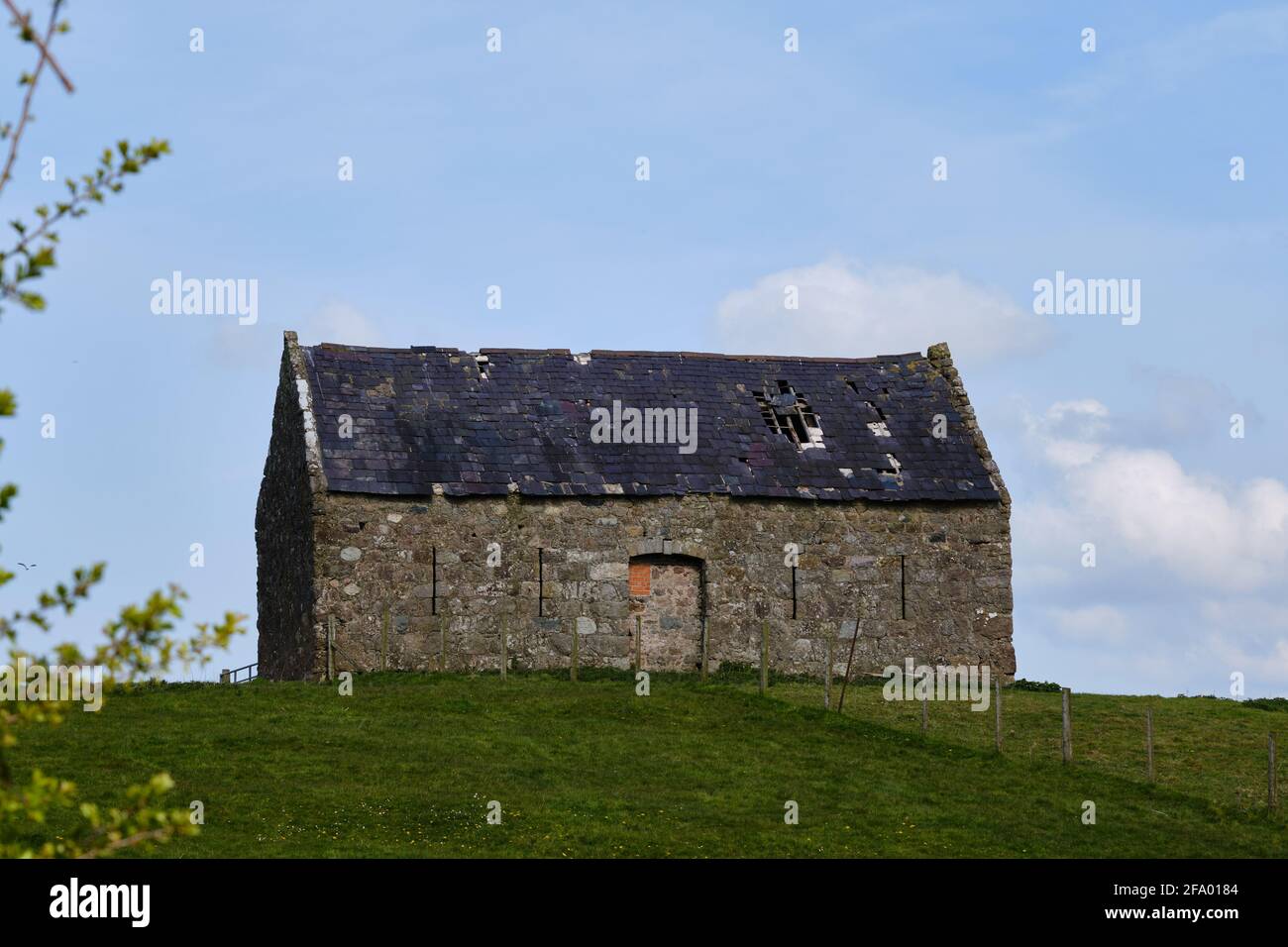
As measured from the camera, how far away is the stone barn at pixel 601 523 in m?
33.2

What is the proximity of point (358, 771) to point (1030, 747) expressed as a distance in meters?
10.8

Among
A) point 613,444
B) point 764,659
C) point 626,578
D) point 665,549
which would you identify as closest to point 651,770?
point 764,659

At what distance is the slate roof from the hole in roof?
153mm

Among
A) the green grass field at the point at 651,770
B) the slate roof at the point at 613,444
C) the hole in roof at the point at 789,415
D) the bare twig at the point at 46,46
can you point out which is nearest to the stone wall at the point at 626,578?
the slate roof at the point at 613,444

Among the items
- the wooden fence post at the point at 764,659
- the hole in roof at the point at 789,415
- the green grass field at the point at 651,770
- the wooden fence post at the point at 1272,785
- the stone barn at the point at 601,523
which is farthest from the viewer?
the hole in roof at the point at 789,415

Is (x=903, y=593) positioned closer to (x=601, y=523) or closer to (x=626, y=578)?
(x=626, y=578)

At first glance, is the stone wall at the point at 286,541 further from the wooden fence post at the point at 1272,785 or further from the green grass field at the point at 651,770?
the wooden fence post at the point at 1272,785

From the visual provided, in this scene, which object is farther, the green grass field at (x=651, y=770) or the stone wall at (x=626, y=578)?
the stone wall at (x=626, y=578)

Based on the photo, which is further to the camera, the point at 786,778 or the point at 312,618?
the point at 312,618

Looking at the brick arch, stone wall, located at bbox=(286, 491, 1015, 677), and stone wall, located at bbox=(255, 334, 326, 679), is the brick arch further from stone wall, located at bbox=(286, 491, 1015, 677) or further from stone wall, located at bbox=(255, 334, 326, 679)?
stone wall, located at bbox=(255, 334, 326, 679)

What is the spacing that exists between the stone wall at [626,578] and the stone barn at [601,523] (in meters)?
0.04
